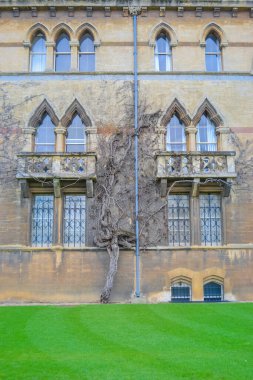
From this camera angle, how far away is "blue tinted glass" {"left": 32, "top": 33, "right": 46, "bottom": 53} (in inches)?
747

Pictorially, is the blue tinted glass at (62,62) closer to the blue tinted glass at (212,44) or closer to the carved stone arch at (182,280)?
the blue tinted glass at (212,44)

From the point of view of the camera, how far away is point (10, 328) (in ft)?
31.9

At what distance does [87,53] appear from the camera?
18.9m

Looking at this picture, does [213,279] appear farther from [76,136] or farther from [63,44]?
[63,44]

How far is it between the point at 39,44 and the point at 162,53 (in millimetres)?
4997

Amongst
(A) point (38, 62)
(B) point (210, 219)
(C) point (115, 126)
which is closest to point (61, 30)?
(A) point (38, 62)

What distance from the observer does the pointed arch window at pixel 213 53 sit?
18969mm

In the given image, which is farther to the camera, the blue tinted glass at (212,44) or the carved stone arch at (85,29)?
the blue tinted glass at (212,44)

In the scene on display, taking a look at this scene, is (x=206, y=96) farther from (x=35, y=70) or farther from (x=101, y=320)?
(x=101, y=320)

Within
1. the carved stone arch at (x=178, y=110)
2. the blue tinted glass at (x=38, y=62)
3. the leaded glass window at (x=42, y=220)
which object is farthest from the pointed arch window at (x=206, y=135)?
the blue tinted glass at (x=38, y=62)

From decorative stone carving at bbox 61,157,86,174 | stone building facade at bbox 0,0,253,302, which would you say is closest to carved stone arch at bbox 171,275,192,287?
stone building facade at bbox 0,0,253,302

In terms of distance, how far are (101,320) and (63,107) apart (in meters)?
9.72

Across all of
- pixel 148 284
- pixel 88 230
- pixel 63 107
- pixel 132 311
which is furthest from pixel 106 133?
pixel 132 311

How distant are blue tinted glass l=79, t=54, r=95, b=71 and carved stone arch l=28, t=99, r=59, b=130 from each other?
2.20 meters
